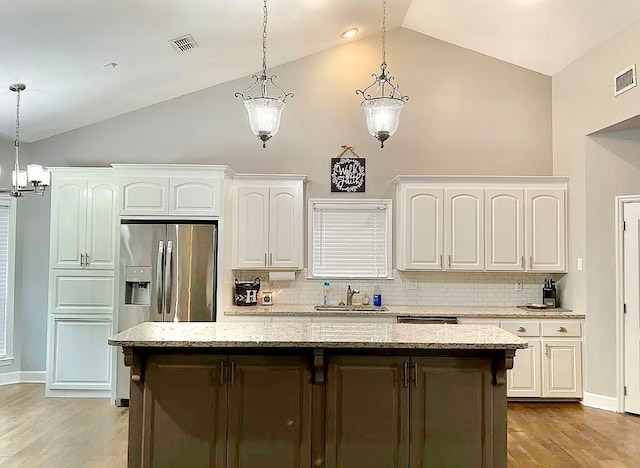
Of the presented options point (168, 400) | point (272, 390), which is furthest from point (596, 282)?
point (168, 400)

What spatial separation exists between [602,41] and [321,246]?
3.48m

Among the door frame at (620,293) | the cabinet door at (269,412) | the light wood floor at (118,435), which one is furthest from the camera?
the door frame at (620,293)

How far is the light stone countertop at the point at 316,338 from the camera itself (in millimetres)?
2721

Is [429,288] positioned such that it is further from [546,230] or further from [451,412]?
[451,412]

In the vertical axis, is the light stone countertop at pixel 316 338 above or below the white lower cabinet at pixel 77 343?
above

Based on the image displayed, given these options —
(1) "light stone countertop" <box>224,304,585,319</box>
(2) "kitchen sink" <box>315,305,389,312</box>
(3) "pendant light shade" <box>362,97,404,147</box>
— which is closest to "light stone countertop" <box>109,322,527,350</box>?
(3) "pendant light shade" <box>362,97,404,147</box>

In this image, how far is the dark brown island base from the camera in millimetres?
2814

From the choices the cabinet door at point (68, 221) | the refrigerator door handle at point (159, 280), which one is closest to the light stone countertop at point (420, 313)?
the refrigerator door handle at point (159, 280)

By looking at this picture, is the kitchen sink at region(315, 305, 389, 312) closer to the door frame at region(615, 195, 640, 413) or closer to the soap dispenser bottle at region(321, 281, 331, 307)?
the soap dispenser bottle at region(321, 281, 331, 307)

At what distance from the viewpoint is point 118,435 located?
13.4 ft

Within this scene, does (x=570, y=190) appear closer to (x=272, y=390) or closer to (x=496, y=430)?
(x=496, y=430)

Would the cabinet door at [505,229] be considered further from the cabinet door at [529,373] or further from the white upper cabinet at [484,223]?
the cabinet door at [529,373]

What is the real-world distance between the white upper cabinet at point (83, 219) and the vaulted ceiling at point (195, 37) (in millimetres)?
752

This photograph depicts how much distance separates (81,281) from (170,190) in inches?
53.6
